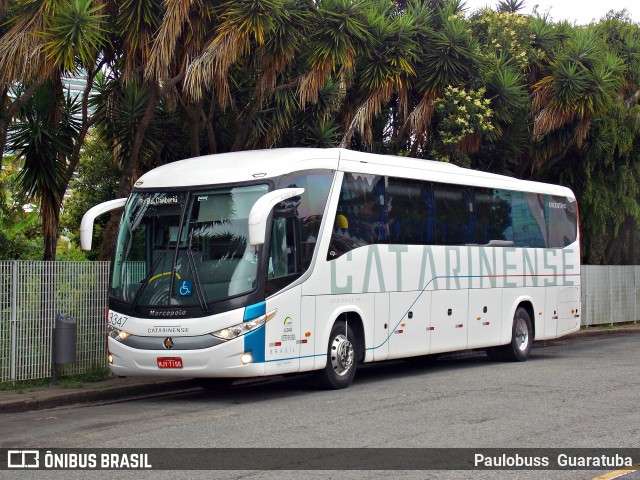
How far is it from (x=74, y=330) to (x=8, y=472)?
6.15 m

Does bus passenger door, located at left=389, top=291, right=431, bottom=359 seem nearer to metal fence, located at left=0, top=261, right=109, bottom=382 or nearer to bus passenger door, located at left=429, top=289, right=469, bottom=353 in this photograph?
bus passenger door, located at left=429, top=289, right=469, bottom=353

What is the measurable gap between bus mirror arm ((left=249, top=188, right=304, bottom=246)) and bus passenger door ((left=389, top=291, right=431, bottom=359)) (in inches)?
141

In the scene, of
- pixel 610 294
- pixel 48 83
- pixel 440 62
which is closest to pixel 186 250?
pixel 48 83

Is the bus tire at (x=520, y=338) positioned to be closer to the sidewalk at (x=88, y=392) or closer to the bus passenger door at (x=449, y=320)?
the bus passenger door at (x=449, y=320)

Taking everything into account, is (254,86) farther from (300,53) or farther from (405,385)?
(405,385)

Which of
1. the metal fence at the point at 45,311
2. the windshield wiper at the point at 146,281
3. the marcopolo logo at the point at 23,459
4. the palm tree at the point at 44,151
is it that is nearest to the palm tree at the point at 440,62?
the palm tree at the point at 44,151

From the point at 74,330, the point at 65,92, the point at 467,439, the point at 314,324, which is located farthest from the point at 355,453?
the point at 65,92

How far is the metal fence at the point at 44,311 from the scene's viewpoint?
14.2m

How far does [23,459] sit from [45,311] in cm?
591

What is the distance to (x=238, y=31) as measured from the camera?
53.5 ft

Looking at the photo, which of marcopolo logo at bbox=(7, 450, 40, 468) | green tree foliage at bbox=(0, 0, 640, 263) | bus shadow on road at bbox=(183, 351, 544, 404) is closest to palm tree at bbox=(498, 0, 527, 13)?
green tree foliage at bbox=(0, 0, 640, 263)

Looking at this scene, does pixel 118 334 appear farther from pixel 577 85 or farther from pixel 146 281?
pixel 577 85

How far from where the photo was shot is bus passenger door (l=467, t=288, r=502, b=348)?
17.8 meters

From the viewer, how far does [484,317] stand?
18.1m
